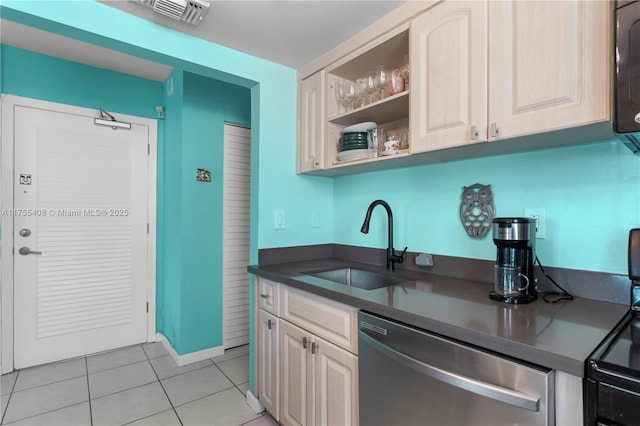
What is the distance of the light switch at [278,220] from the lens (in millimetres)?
2109

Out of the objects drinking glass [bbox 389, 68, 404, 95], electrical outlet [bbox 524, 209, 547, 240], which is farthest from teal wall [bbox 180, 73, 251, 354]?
electrical outlet [bbox 524, 209, 547, 240]

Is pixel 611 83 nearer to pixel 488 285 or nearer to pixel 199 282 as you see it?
pixel 488 285

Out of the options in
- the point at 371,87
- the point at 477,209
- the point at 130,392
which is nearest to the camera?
the point at 477,209

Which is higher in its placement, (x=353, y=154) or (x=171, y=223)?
(x=353, y=154)

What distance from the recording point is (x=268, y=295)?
185 cm

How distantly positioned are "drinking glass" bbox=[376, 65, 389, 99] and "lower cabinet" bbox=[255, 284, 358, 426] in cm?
115

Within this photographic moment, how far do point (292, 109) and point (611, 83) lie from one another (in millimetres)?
1657

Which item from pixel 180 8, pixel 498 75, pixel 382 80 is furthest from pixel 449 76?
pixel 180 8

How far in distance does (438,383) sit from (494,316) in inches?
10.5

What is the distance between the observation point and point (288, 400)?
1.67 meters

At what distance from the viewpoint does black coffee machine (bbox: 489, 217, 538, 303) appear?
1174mm

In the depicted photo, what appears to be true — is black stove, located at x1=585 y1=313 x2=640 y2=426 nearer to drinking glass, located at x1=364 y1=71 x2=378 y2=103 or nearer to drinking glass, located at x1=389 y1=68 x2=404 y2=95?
drinking glass, located at x1=389 y1=68 x2=404 y2=95

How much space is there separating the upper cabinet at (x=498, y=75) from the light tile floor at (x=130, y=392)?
1.80 meters

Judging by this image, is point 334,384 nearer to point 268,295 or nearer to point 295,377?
point 295,377
